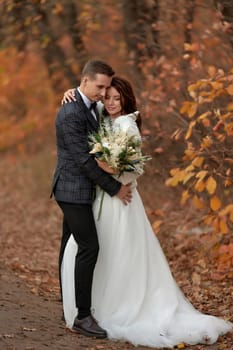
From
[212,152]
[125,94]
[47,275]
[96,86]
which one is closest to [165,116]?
[212,152]

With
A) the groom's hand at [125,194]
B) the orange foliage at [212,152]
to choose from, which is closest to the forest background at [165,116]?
the orange foliage at [212,152]

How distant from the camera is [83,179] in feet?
18.9

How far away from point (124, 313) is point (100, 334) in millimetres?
259

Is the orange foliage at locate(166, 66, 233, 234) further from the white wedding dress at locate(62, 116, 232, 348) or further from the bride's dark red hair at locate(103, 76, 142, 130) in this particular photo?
the bride's dark red hair at locate(103, 76, 142, 130)

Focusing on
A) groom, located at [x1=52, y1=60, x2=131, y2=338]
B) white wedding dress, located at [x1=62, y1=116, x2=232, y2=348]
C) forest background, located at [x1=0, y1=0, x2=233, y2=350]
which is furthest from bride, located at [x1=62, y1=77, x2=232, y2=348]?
forest background, located at [x1=0, y1=0, x2=233, y2=350]

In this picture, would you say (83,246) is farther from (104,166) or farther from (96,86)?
(96,86)

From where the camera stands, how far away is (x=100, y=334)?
5773 mm

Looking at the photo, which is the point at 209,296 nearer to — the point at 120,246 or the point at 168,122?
the point at 120,246

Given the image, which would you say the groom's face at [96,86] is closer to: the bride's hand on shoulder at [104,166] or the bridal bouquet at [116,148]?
the bridal bouquet at [116,148]

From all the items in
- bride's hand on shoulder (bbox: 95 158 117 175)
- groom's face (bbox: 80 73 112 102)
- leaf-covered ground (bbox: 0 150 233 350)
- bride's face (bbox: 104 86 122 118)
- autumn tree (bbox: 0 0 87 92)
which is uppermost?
autumn tree (bbox: 0 0 87 92)

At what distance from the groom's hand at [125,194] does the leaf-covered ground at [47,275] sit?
1.13 m

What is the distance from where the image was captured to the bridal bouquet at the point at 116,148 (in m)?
5.60

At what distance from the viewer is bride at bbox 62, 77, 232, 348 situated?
19.0 ft

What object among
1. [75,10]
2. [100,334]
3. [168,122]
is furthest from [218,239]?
[75,10]
